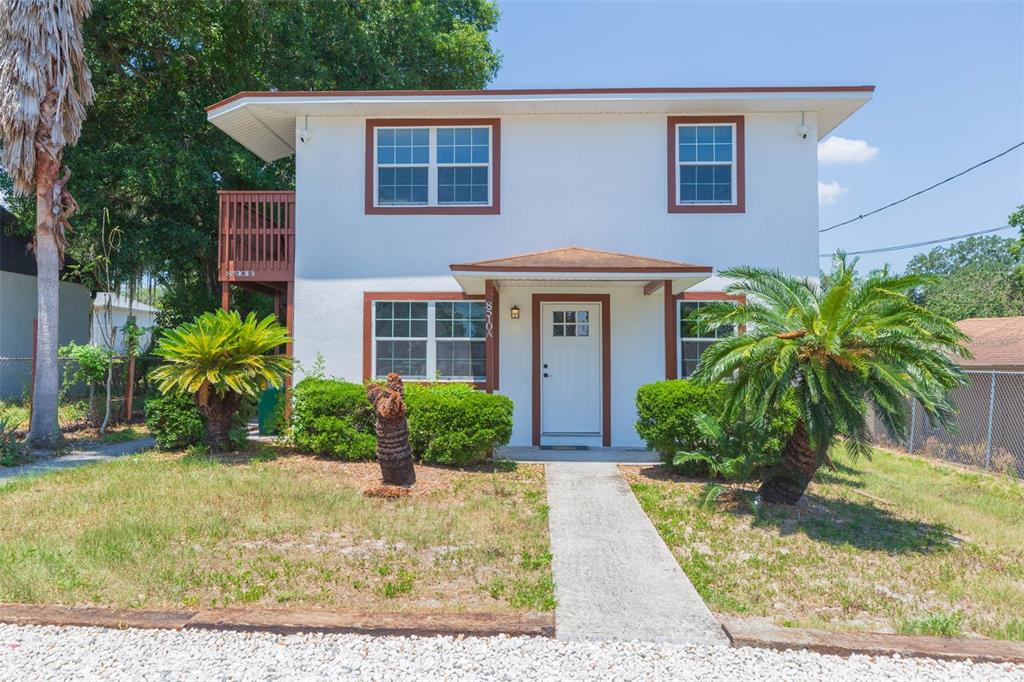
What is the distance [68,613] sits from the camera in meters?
4.23

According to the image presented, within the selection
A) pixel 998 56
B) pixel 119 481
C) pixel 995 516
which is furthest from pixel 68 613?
pixel 998 56

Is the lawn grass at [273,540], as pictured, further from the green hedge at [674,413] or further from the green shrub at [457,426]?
the green hedge at [674,413]

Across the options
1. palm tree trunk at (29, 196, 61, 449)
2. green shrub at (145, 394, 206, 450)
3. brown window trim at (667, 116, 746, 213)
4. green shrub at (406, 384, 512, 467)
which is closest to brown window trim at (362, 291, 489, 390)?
green shrub at (406, 384, 512, 467)

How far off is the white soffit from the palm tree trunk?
9.64 ft

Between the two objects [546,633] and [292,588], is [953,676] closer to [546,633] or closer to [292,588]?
[546,633]

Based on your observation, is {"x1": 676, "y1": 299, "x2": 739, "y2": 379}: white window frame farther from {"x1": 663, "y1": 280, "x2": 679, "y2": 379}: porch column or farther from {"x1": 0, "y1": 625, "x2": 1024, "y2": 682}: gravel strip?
{"x1": 0, "y1": 625, "x2": 1024, "y2": 682}: gravel strip

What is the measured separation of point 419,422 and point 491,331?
2032mm

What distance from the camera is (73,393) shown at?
46.2ft

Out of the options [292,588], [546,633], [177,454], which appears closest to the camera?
[546,633]

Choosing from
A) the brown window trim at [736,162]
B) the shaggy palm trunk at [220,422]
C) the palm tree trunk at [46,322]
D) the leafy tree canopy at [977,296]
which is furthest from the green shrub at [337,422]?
the leafy tree canopy at [977,296]

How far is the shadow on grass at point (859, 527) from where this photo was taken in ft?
19.8

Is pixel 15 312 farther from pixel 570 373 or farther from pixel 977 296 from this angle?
pixel 977 296

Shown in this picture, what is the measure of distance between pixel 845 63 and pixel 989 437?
21.9ft

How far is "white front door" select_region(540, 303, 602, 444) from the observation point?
10.9 meters
